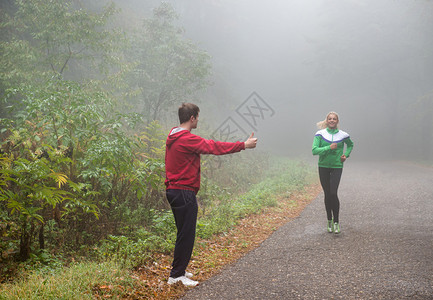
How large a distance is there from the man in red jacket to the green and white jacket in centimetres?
273

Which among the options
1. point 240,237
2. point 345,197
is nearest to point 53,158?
point 240,237

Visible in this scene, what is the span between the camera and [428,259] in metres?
4.38

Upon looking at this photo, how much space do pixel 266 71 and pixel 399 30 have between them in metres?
23.7

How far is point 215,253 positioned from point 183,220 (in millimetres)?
1631

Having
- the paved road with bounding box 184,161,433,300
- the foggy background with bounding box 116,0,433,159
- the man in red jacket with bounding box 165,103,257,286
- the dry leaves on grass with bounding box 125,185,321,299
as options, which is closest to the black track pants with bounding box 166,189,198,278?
the man in red jacket with bounding box 165,103,257,286

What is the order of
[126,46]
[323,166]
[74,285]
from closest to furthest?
1. [74,285]
2. [323,166]
3. [126,46]

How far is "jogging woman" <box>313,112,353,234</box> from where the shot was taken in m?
5.90

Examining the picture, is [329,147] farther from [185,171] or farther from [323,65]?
[323,65]

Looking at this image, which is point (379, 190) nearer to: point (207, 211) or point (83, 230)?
point (207, 211)

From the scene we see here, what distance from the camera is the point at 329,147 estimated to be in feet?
18.8

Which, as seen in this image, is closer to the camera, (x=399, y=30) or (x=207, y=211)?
(x=207, y=211)

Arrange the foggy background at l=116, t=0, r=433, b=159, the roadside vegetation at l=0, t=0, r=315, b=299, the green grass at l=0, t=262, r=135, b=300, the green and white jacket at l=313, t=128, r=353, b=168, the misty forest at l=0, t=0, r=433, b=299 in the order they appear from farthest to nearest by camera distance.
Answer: the foggy background at l=116, t=0, r=433, b=159
the green and white jacket at l=313, t=128, r=353, b=168
the misty forest at l=0, t=0, r=433, b=299
the roadside vegetation at l=0, t=0, r=315, b=299
the green grass at l=0, t=262, r=135, b=300

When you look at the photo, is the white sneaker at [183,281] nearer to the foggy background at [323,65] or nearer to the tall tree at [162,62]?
the tall tree at [162,62]

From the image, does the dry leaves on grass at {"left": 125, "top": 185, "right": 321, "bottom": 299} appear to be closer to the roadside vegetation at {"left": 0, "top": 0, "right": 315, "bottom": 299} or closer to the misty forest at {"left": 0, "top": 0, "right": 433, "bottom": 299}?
the roadside vegetation at {"left": 0, "top": 0, "right": 315, "bottom": 299}
